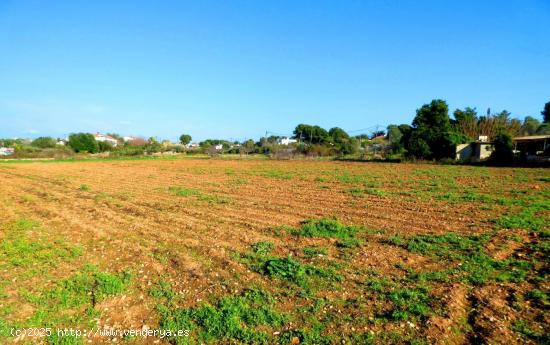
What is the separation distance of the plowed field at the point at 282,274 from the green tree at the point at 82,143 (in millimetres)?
72299

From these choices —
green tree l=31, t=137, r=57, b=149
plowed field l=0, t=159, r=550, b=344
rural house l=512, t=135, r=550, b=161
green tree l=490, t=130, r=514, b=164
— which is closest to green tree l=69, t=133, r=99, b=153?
green tree l=31, t=137, r=57, b=149

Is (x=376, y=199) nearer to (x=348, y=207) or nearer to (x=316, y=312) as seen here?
(x=348, y=207)

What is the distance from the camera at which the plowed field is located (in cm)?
395

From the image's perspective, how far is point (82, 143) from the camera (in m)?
73.6

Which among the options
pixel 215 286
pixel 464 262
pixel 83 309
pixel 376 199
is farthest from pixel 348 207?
pixel 83 309

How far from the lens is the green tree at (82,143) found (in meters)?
73.2

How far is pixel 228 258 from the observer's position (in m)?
Answer: 6.16

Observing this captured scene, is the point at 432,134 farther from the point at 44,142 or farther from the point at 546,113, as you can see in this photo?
the point at 44,142

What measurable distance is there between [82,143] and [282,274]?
81461mm

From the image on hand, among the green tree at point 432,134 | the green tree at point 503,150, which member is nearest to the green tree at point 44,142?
the green tree at point 432,134

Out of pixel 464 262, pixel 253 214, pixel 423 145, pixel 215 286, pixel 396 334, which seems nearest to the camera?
pixel 396 334

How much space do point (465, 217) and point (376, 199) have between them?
3365 millimetres

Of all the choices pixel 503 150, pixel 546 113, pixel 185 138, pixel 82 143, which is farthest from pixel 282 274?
pixel 185 138

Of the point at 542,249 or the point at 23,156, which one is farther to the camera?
the point at 23,156
